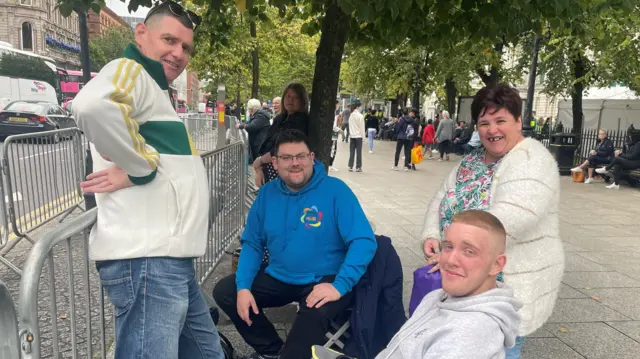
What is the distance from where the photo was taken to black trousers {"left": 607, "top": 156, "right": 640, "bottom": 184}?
1174 cm

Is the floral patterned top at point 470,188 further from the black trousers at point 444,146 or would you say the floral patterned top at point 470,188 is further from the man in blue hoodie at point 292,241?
the black trousers at point 444,146

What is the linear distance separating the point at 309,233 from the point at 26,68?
30.2 m

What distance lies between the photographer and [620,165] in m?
11.9

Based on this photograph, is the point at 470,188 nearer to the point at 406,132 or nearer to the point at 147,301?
the point at 147,301

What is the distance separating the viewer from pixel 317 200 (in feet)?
9.99

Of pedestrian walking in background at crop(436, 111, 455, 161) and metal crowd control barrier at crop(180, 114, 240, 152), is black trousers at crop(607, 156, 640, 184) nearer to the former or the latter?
pedestrian walking in background at crop(436, 111, 455, 161)

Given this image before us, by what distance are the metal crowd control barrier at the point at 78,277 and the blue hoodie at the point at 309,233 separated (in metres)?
0.78

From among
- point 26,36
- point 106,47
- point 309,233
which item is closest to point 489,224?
Answer: point 309,233

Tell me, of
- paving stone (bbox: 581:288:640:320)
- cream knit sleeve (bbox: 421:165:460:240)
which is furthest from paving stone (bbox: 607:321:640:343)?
cream knit sleeve (bbox: 421:165:460:240)

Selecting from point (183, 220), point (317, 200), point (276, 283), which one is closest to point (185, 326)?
point (183, 220)

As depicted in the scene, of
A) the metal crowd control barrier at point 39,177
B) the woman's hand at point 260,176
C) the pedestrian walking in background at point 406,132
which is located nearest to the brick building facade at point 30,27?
the pedestrian walking in background at point 406,132

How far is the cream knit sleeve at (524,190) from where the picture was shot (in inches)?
84.9

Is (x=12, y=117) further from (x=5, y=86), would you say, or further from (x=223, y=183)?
(x=223, y=183)

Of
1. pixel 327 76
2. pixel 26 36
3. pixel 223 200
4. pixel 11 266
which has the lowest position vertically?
pixel 11 266
